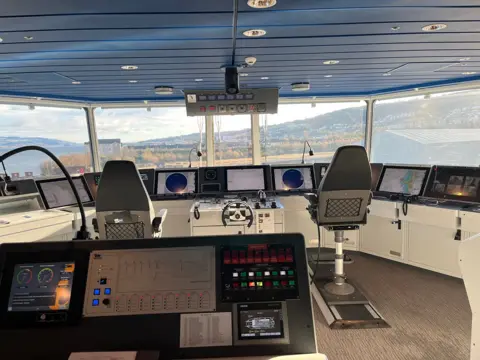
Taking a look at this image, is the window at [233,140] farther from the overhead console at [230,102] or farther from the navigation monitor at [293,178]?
the navigation monitor at [293,178]

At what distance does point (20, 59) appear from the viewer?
105 inches

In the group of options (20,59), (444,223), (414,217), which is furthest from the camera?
(414,217)

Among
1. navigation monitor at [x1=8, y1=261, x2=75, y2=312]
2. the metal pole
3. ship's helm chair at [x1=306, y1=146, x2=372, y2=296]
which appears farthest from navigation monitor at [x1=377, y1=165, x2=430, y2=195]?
the metal pole

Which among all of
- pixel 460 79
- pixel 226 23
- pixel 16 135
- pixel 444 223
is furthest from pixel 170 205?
pixel 460 79

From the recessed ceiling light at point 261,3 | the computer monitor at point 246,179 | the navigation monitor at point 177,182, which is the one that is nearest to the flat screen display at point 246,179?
the computer monitor at point 246,179

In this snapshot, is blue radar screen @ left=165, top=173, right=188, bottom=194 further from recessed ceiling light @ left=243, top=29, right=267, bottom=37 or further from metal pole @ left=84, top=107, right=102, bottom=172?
recessed ceiling light @ left=243, top=29, right=267, bottom=37

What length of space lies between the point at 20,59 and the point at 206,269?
2.67 meters

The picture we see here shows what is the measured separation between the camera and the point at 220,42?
2.40 metres

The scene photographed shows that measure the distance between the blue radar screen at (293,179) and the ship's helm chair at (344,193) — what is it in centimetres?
129

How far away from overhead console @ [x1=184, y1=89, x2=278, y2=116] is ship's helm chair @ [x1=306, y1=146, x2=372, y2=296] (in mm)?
1789

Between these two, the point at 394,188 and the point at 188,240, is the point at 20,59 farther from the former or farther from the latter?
the point at 394,188

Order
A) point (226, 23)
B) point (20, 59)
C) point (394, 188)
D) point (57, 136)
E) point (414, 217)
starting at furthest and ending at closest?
point (57, 136)
point (394, 188)
point (414, 217)
point (20, 59)
point (226, 23)

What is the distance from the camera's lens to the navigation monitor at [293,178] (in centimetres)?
440

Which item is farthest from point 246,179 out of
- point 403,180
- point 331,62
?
point 403,180
